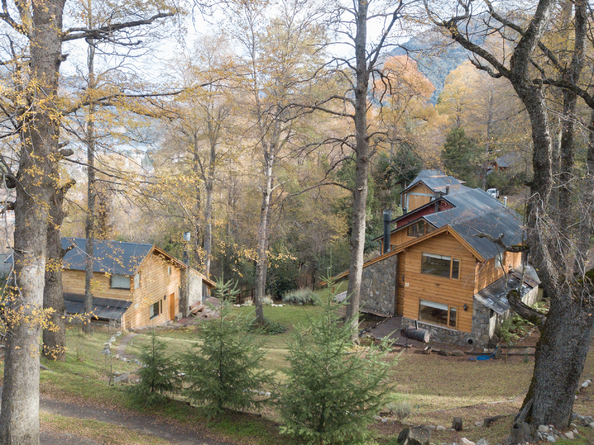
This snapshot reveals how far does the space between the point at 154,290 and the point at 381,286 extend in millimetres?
12340

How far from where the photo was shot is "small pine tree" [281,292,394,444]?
17.2ft

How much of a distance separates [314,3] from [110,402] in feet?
40.7

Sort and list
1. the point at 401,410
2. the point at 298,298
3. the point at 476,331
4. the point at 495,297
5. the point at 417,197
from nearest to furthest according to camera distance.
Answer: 1. the point at 401,410
2. the point at 476,331
3. the point at 495,297
4. the point at 298,298
5. the point at 417,197

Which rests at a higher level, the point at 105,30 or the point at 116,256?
the point at 105,30

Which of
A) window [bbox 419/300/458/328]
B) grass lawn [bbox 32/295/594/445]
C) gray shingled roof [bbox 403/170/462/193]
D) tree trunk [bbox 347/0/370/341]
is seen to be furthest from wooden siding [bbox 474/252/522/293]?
gray shingled roof [bbox 403/170/462/193]

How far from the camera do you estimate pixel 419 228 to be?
21906 mm

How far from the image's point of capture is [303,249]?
111 ft

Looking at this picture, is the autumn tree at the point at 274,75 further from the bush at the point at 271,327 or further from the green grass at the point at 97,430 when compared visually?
the green grass at the point at 97,430

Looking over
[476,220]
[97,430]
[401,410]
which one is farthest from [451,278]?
[97,430]

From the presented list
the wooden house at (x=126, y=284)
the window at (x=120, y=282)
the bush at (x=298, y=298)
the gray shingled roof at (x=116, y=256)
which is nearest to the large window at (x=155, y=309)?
the wooden house at (x=126, y=284)

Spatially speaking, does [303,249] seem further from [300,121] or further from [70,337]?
[70,337]

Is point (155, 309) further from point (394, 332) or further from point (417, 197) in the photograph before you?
point (417, 197)

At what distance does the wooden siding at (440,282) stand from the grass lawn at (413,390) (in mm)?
2694

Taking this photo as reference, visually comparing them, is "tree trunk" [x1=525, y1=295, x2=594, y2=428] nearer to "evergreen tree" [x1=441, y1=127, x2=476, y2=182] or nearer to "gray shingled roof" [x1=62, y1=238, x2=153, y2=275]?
"gray shingled roof" [x1=62, y1=238, x2=153, y2=275]
